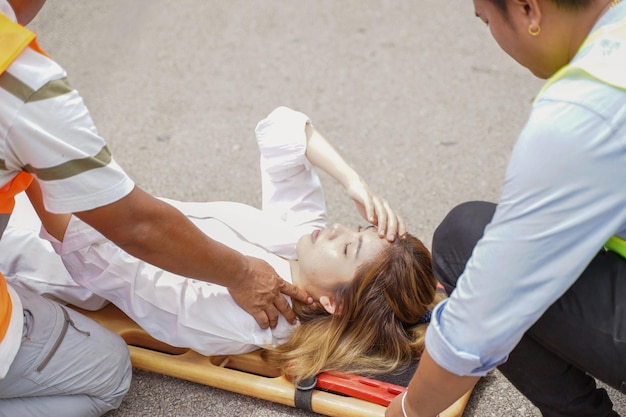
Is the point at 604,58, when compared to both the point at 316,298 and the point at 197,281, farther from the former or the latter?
the point at 197,281

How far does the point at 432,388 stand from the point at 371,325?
0.68 meters

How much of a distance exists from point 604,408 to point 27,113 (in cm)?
128

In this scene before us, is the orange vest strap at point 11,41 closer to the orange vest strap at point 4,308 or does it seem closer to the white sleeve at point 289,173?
the orange vest strap at point 4,308

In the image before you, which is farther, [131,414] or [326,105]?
[326,105]

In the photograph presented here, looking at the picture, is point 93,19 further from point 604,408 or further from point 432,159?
point 604,408

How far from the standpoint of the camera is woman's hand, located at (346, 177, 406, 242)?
2129 mm

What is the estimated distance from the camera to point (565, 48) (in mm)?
1314

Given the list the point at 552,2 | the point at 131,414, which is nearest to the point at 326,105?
the point at 131,414

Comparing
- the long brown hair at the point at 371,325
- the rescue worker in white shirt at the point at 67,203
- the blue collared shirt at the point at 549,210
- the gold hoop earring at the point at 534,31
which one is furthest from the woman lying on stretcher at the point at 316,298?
the gold hoop earring at the point at 534,31

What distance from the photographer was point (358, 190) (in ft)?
7.25

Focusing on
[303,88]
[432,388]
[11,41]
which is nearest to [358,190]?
[432,388]

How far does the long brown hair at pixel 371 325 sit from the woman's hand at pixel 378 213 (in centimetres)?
5

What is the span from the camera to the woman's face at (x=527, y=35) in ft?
4.19

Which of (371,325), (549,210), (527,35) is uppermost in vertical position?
(527,35)
